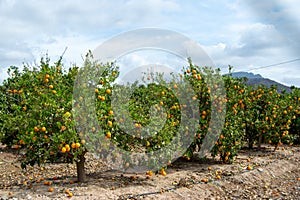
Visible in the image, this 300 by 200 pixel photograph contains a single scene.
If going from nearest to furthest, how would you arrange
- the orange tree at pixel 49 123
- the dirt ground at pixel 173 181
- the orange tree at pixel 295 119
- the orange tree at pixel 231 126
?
the orange tree at pixel 49 123 < the dirt ground at pixel 173 181 < the orange tree at pixel 231 126 < the orange tree at pixel 295 119

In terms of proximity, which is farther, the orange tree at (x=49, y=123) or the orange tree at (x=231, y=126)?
the orange tree at (x=231, y=126)

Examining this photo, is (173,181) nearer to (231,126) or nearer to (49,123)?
(231,126)

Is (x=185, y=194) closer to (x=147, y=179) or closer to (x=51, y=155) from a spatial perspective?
(x=147, y=179)

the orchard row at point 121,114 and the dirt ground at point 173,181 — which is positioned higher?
the orchard row at point 121,114

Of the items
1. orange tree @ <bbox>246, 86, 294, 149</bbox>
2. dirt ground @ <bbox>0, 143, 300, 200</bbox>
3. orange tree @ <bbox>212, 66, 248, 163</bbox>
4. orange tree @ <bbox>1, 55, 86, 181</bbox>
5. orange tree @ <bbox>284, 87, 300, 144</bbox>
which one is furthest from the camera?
orange tree @ <bbox>284, 87, 300, 144</bbox>

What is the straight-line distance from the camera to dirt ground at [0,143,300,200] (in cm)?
524

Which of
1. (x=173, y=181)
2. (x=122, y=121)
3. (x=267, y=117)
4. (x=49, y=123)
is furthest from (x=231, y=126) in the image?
(x=49, y=123)

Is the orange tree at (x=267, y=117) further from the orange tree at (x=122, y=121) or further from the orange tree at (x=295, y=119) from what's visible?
the orange tree at (x=122, y=121)

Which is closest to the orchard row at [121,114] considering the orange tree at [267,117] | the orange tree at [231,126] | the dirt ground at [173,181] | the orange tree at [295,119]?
the orange tree at [231,126]

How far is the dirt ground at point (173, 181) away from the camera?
5.24 metres

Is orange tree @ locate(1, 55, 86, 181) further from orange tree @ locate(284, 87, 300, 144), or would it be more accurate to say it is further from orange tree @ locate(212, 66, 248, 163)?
orange tree @ locate(284, 87, 300, 144)

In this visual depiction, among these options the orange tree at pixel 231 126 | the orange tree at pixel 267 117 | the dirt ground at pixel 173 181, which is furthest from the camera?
the orange tree at pixel 267 117

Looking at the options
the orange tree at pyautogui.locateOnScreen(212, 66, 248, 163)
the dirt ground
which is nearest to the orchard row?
the orange tree at pyautogui.locateOnScreen(212, 66, 248, 163)

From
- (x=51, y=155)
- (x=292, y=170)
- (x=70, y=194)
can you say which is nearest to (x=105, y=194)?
(x=70, y=194)
